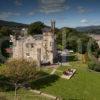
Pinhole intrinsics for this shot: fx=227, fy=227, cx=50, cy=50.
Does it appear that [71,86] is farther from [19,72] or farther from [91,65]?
[91,65]

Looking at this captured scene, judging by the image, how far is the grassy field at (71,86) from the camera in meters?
31.7

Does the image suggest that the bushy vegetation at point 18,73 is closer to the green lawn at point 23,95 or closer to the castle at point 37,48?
the green lawn at point 23,95

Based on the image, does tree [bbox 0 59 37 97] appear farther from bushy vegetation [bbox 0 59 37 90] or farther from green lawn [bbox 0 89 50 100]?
green lawn [bbox 0 89 50 100]

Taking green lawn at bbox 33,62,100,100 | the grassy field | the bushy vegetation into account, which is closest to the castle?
the grassy field

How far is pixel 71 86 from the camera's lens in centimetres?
3569

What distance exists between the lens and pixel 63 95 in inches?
1254

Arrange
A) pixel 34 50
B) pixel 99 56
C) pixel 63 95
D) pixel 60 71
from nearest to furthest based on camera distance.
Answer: pixel 63 95 < pixel 60 71 < pixel 34 50 < pixel 99 56

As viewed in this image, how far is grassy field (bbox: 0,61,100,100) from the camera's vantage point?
31698 mm

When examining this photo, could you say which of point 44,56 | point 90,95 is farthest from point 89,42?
point 90,95

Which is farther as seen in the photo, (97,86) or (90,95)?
(97,86)

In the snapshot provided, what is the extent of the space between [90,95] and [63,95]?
4.22 m

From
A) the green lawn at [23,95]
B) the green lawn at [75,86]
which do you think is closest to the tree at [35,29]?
the green lawn at [75,86]

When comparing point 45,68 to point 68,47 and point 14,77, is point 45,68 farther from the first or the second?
point 68,47

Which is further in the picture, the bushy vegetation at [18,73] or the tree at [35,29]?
the tree at [35,29]
